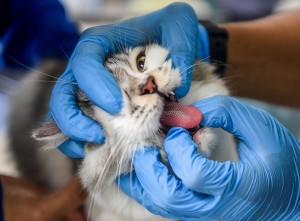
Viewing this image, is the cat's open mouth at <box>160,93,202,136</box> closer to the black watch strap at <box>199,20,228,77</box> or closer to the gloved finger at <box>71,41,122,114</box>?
the gloved finger at <box>71,41,122,114</box>

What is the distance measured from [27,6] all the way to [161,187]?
895 mm

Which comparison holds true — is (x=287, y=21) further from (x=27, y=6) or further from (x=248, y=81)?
(x=27, y=6)

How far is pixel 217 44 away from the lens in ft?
3.60

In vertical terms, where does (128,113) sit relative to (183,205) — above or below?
above

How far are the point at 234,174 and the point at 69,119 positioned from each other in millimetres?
338

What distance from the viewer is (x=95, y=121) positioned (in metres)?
0.78

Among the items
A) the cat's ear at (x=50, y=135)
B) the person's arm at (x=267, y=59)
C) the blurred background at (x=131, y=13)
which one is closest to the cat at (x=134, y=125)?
the cat's ear at (x=50, y=135)

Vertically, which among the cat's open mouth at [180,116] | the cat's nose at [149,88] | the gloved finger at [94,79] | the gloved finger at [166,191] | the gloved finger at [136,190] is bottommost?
the gloved finger at [136,190]

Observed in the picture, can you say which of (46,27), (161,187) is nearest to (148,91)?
(161,187)

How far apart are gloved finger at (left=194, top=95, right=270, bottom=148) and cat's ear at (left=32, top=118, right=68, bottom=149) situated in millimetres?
292

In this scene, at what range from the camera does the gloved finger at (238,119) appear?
0.70 meters

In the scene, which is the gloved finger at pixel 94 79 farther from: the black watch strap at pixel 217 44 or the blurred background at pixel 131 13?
the black watch strap at pixel 217 44

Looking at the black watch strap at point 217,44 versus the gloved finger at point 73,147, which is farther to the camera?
the black watch strap at point 217,44

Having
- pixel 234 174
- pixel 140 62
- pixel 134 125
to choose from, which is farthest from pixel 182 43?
pixel 234 174
